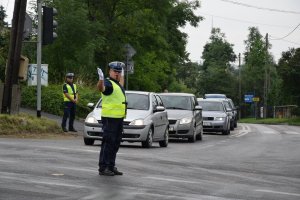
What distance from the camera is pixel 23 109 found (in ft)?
98.9

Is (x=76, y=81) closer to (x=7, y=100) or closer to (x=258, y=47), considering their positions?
(x=7, y=100)

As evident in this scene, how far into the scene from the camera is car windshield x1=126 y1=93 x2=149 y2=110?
67.2ft

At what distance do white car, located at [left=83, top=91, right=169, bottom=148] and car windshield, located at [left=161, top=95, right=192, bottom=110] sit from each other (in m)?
3.91

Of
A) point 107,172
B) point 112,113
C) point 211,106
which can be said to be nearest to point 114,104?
point 112,113

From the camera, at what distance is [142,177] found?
11.8 meters

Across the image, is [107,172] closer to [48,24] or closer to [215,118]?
[48,24]

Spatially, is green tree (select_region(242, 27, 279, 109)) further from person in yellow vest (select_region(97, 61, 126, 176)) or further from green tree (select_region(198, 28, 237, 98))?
person in yellow vest (select_region(97, 61, 126, 176))

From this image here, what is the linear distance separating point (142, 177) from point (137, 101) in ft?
29.6

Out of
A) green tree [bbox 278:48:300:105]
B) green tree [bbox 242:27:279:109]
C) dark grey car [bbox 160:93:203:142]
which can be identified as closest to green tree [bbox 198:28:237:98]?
green tree [bbox 242:27:279:109]

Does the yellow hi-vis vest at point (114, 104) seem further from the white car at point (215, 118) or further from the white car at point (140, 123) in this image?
the white car at point (215, 118)

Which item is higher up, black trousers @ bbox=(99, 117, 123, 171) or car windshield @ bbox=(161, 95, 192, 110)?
car windshield @ bbox=(161, 95, 192, 110)

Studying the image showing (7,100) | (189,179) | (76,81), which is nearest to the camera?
(189,179)

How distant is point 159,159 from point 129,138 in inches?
155

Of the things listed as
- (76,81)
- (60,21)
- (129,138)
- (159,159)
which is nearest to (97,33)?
(76,81)
